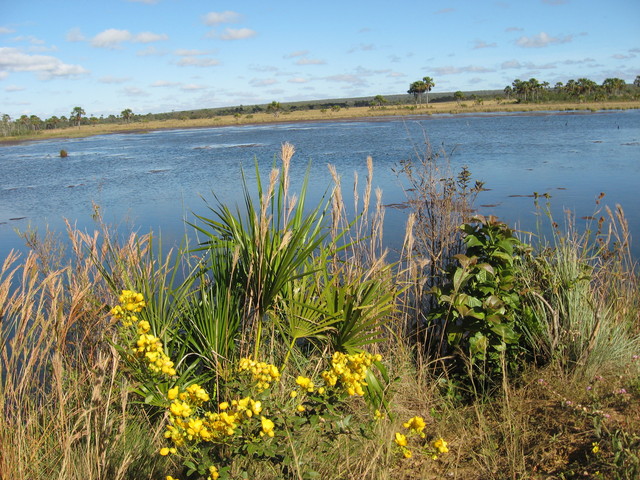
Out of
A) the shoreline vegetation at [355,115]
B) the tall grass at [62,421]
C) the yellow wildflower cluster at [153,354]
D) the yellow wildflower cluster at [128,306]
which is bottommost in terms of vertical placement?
the tall grass at [62,421]

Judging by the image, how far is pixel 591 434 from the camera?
2.93 meters

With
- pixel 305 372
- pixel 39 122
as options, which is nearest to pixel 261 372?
pixel 305 372

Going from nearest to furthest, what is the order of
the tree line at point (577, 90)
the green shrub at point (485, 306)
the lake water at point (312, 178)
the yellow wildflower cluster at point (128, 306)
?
1. the yellow wildflower cluster at point (128, 306)
2. the green shrub at point (485, 306)
3. the lake water at point (312, 178)
4. the tree line at point (577, 90)

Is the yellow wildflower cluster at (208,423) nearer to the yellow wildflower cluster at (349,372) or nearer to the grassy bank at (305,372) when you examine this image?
the grassy bank at (305,372)

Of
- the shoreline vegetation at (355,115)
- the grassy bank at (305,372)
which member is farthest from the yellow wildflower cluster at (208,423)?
the shoreline vegetation at (355,115)

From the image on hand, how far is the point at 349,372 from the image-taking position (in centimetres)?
242

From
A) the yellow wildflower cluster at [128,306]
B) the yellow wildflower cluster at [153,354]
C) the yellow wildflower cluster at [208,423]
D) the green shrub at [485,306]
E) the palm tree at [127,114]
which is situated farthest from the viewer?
the palm tree at [127,114]

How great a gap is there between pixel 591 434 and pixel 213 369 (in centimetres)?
221

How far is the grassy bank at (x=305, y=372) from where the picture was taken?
8.00 feet

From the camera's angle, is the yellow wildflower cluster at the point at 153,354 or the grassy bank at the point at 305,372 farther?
the grassy bank at the point at 305,372

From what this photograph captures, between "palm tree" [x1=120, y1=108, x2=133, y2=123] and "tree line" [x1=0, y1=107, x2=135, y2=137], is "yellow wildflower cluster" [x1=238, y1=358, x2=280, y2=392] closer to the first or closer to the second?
"tree line" [x1=0, y1=107, x2=135, y2=137]

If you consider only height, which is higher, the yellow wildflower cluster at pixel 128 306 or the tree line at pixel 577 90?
the tree line at pixel 577 90

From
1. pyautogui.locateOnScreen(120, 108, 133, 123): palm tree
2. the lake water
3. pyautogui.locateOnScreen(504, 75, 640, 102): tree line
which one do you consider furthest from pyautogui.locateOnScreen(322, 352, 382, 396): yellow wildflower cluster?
pyautogui.locateOnScreen(120, 108, 133, 123): palm tree

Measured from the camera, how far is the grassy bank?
2439 millimetres
